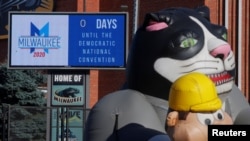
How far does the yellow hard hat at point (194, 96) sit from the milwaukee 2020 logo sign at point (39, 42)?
14554mm

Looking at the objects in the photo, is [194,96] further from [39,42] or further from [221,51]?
[39,42]

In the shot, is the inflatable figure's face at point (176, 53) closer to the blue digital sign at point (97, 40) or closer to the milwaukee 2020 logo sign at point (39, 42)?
the blue digital sign at point (97, 40)

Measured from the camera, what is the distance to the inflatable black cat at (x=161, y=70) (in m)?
7.72

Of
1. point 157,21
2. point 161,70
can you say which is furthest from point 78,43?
point 161,70

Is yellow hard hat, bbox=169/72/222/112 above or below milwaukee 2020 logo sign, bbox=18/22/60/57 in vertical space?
below

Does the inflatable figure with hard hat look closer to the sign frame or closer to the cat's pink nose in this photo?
the cat's pink nose

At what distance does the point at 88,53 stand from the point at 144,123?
520 inches

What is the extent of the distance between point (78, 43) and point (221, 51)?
1318cm

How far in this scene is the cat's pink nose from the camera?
7.77 m

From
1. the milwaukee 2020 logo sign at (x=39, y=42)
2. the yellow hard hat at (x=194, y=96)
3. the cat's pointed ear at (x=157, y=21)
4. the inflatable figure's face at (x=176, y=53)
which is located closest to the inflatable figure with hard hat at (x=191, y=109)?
the yellow hard hat at (x=194, y=96)

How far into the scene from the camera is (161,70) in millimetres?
7832

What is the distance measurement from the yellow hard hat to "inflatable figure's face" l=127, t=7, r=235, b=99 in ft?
3.81

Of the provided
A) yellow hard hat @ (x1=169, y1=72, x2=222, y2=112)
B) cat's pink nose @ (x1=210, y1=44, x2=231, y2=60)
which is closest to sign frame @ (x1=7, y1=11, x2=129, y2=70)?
cat's pink nose @ (x1=210, y1=44, x2=231, y2=60)

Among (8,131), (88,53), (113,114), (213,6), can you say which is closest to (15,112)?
(8,131)
